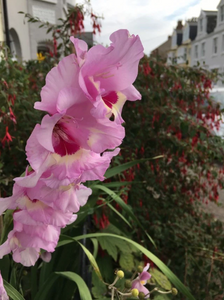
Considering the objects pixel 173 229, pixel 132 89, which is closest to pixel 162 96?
pixel 173 229

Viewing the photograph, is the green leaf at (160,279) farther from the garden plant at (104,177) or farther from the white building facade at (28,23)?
the white building facade at (28,23)

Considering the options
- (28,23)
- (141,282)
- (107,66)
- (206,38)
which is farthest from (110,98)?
(206,38)

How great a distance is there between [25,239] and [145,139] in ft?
5.14

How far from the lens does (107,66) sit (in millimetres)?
364

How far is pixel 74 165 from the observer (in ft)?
1.28

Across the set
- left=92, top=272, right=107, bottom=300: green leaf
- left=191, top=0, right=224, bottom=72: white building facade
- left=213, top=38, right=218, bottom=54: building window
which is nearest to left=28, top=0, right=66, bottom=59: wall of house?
A: left=92, top=272, right=107, bottom=300: green leaf

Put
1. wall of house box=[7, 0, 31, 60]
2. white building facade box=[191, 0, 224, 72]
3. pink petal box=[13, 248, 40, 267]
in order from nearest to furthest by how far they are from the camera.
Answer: pink petal box=[13, 248, 40, 267] → wall of house box=[7, 0, 31, 60] → white building facade box=[191, 0, 224, 72]

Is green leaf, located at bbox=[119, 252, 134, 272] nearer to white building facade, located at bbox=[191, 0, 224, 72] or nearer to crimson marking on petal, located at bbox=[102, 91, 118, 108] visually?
crimson marking on petal, located at bbox=[102, 91, 118, 108]

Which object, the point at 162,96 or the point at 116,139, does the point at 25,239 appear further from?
the point at 162,96

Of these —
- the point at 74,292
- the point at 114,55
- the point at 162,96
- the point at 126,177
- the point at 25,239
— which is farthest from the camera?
the point at 162,96

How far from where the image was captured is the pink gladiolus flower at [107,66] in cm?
35

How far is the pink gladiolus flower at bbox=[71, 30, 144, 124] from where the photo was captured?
346mm

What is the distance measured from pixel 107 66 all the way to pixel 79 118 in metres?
0.07

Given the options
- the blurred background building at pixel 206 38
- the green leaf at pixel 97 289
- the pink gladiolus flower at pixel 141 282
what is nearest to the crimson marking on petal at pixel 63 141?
the pink gladiolus flower at pixel 141 282
